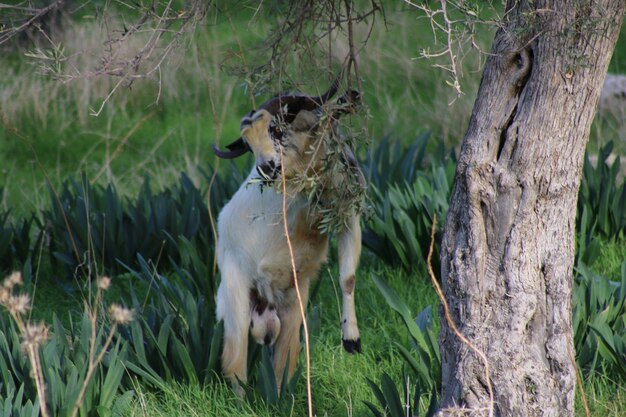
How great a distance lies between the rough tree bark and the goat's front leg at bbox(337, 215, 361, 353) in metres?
0.59

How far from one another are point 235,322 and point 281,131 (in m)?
0.81

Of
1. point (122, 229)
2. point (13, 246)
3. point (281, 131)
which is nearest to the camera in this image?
point (281, 131)

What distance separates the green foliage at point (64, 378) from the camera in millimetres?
3049

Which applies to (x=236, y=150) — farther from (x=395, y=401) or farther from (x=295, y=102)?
(x=395, y=401)

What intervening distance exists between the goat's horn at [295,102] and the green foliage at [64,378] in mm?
958

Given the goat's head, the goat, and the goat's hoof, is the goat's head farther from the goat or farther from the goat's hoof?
the goat's hoof

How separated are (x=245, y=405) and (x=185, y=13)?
1.44 m

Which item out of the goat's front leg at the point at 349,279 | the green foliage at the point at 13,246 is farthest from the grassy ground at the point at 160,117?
the goat's front leg at the point at 349,279

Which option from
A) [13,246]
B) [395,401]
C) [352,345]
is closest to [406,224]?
[352,345]

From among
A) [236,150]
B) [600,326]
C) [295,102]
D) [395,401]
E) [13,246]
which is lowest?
[13,246]

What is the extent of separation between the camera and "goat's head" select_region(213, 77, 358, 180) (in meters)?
3.05

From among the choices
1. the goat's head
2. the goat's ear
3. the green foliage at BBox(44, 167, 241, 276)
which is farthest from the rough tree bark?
the green foliage at BBox(44, 167, 241, 276)

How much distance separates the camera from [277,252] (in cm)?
344

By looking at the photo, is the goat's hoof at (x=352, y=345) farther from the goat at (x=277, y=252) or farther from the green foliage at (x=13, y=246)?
the green foliage at (x=13, y=246)
